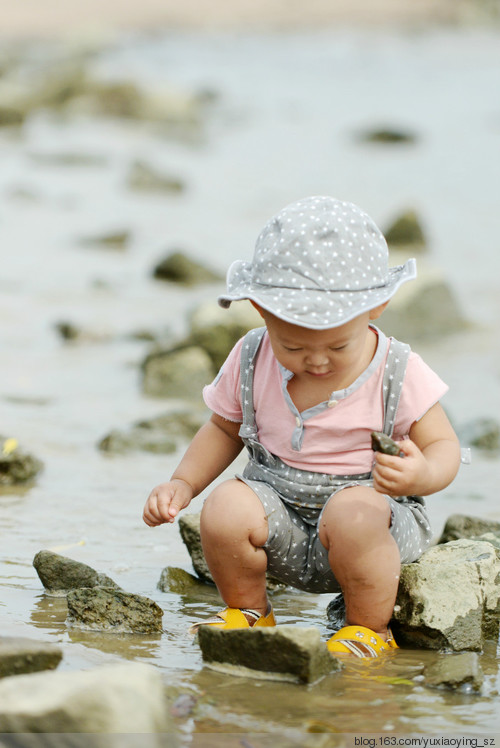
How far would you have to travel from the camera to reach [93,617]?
8.98ft

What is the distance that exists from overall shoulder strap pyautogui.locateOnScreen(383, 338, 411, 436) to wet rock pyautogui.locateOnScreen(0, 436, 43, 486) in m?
1.54

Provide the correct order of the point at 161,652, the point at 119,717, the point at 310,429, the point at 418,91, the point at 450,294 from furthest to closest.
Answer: the point at 418,91 → the point at 450,294 → the point at 310,429 → the point at 161,652 → the point at 119,717

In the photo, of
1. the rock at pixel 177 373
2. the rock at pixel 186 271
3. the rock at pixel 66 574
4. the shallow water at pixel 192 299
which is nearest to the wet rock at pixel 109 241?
the shallow water at pixel 192 299

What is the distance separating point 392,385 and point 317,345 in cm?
26

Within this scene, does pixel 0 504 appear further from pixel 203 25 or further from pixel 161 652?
pixel 203 25

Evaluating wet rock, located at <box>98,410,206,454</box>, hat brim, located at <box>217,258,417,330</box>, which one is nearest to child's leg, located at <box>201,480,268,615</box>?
hat brim, located at <box>217,258,417,330</box>

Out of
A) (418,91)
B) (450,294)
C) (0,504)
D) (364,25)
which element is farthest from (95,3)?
(0,504)

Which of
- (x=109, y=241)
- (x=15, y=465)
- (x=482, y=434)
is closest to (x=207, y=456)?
(x=15, y=465)

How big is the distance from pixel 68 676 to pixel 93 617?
755 millimetres

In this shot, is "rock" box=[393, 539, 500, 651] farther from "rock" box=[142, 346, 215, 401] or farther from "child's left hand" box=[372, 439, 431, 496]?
"rock" box=[142, 346, 215, 401]

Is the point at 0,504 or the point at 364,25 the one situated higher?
the point at 364,25

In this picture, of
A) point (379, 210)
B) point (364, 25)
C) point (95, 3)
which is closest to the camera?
point (379, 210)

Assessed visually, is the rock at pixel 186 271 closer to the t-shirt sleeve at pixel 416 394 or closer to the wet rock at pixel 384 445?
the t-shirt sleeve at pixel 416 394

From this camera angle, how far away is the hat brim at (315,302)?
263 cm
